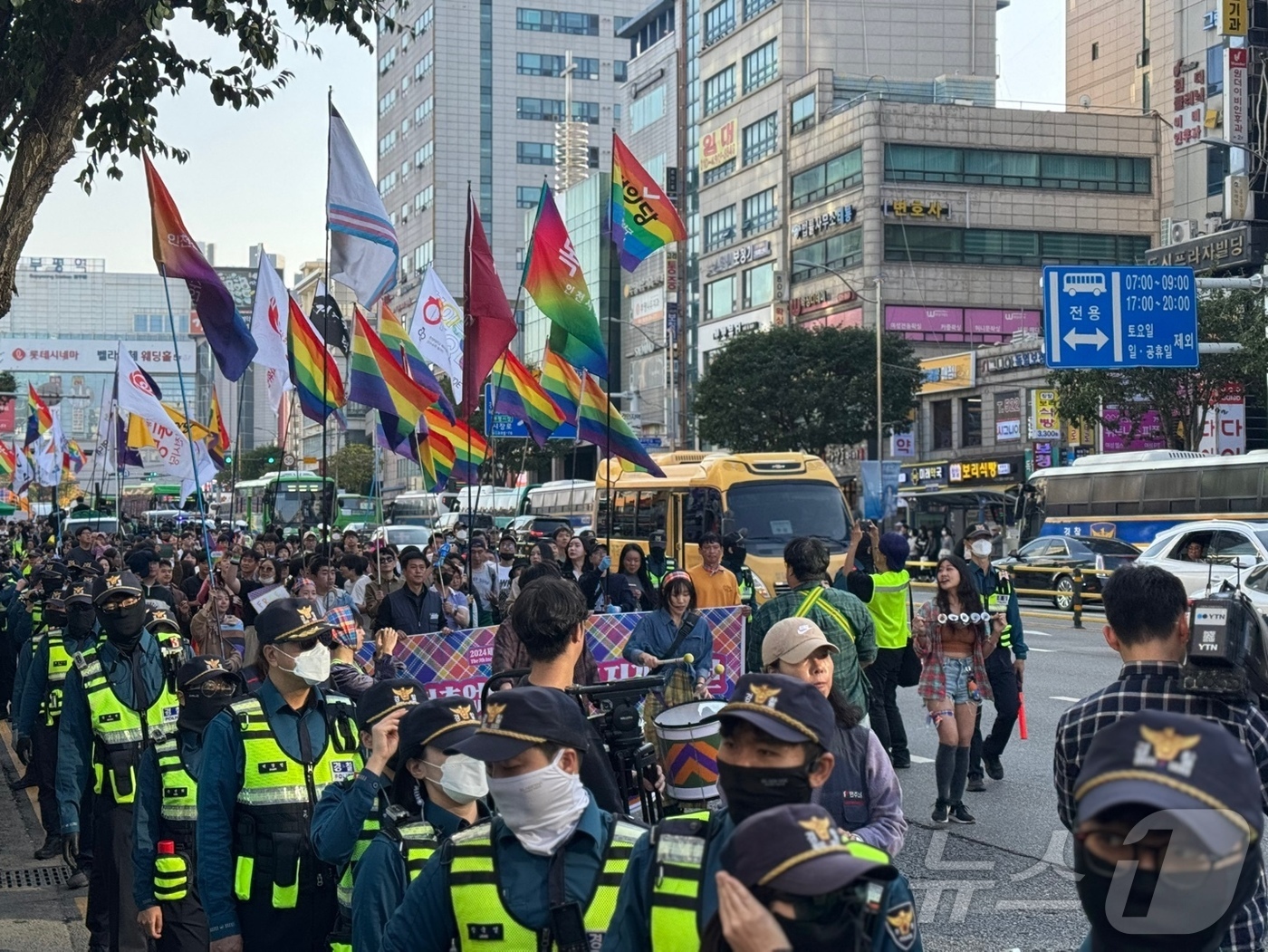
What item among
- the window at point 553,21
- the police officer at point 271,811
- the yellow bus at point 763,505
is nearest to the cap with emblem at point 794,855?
the police officer at point 271,811

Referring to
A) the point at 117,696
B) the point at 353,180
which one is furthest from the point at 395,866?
the point at 353,180

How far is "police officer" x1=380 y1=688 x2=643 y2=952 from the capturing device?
320 cm

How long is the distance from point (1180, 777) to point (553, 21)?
123 metres

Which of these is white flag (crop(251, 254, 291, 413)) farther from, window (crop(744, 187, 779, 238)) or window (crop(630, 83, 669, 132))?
window (crop(630, 83, 669, 132))

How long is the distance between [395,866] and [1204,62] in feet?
179

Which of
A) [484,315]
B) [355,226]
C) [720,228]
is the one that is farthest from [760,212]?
[484,315]

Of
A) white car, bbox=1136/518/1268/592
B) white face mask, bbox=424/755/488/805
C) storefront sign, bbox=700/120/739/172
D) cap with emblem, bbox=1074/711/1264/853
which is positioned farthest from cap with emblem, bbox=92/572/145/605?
storefront sign, bbox=700/120/739/172

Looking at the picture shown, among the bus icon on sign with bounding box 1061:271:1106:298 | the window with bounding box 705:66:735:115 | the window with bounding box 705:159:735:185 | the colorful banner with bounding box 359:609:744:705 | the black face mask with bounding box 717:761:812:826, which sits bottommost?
the colorful banner with bounding box 359:609:744:705

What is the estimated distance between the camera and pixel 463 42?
11700cm

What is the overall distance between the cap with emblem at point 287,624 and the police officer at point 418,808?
0.91 m

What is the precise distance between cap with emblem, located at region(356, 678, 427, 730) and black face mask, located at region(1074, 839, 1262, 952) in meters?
2.44

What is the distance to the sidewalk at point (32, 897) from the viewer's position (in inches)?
312

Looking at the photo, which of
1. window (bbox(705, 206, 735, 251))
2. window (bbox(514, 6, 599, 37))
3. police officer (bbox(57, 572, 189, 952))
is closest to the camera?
police officer (bbox(57, 572, 189, 952))

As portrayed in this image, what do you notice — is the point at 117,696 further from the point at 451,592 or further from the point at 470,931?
the point at 451,592
